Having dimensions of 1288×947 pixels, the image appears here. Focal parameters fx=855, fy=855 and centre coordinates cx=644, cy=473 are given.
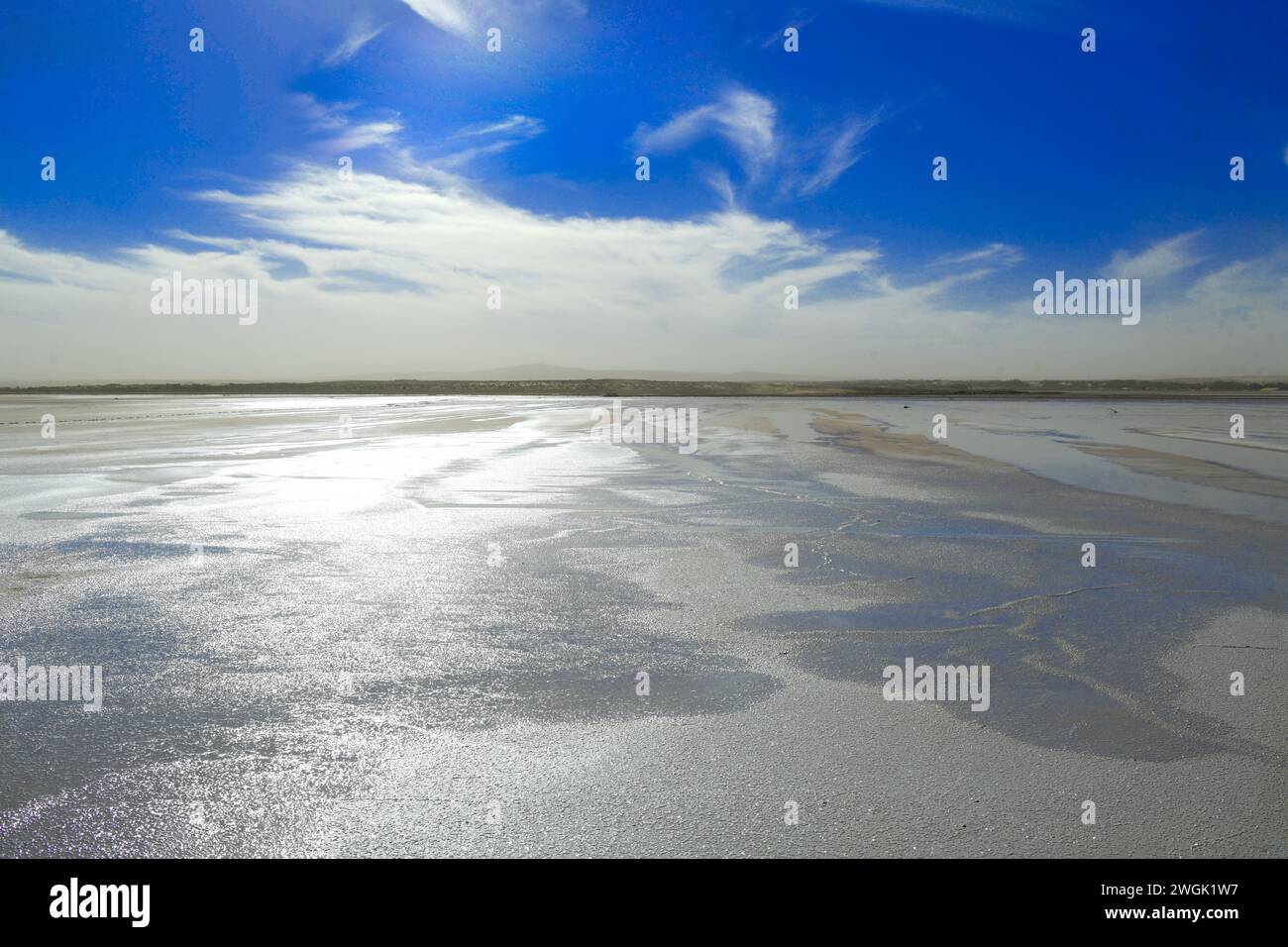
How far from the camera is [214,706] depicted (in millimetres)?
4492

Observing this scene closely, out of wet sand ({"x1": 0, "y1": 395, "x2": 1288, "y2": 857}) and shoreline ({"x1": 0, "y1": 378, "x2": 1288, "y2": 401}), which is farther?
shoreline ({"x1": 0, "y1": 378, "x2": 1288, "y2": 401})

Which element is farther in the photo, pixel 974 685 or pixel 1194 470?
pixel 1194 470

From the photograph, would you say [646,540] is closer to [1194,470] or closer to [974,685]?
[974,685]

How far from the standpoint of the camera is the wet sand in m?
3.32

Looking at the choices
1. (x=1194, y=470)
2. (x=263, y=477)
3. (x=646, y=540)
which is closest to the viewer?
(x=646, y=540)

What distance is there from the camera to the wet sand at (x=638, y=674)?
332 centimetres

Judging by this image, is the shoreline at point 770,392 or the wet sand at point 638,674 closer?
the wet sand at point 638,674

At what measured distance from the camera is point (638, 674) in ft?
16.5

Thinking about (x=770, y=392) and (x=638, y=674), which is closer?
(x=638, y=674)

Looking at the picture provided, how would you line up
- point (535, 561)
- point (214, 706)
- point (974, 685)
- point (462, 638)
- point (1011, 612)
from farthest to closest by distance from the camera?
point (535, 561) < point (1011, 612) < point (462, 638) < point (974, 685) < point (214, 706)

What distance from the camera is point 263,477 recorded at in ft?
48.1

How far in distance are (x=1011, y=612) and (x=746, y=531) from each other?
3.67 metres
